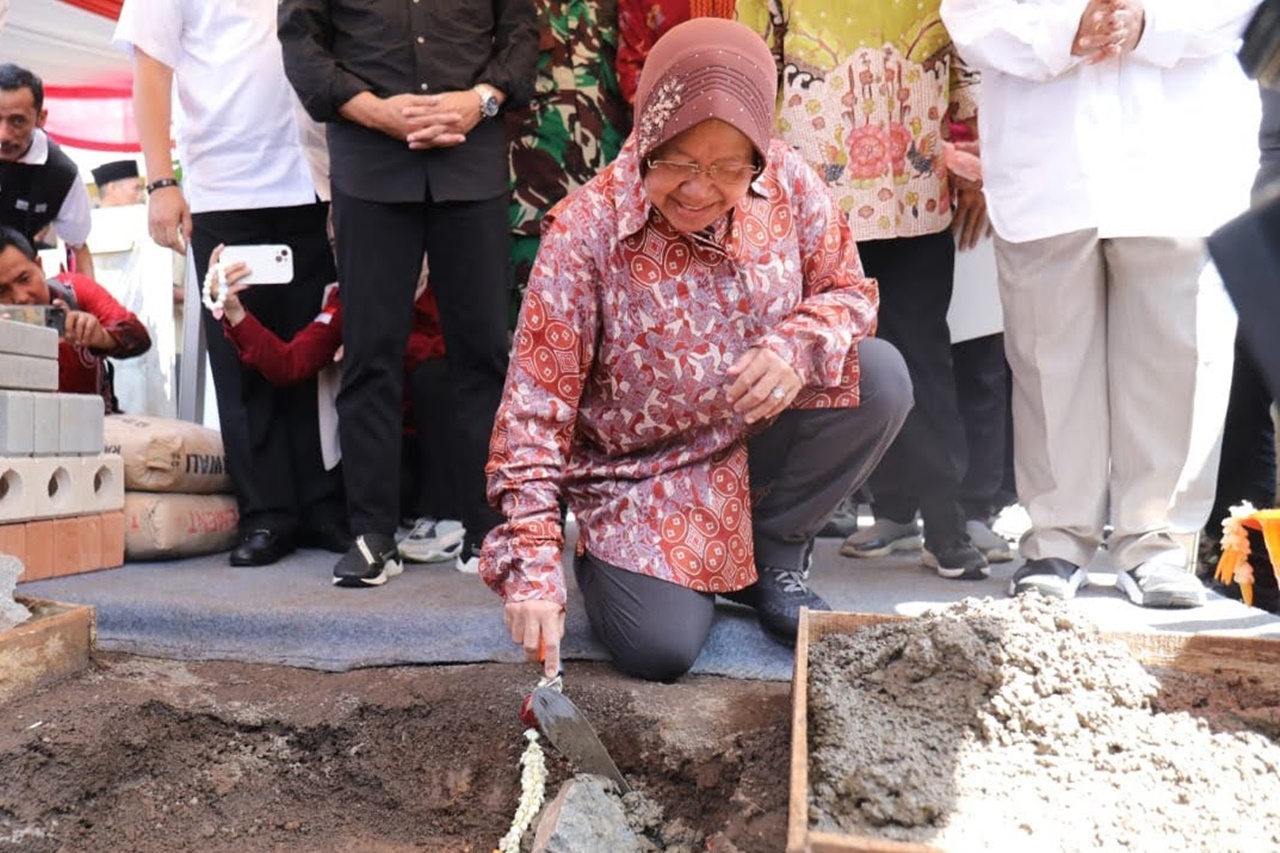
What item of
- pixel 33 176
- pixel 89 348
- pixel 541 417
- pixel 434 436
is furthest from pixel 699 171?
pixel 33 176

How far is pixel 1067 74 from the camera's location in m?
2.34

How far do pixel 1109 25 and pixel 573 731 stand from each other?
1737mm

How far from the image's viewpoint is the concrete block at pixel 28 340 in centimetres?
250

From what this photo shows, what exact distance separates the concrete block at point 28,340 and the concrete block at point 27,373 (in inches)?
0.5

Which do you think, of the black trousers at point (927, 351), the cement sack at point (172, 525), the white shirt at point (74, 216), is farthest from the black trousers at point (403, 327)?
the white shirt at point (74, 216)

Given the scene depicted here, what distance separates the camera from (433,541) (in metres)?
2.96

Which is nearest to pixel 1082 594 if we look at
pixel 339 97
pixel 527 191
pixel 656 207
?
pixel 656 207

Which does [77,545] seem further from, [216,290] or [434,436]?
[434,436]

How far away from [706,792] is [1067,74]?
166cm

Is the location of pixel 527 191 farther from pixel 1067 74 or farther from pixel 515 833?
pixel 515 833

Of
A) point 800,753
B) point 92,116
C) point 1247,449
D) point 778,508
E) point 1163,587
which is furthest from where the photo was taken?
point 92,116

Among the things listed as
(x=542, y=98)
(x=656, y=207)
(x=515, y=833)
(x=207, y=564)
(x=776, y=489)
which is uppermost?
(x=542, y=98)

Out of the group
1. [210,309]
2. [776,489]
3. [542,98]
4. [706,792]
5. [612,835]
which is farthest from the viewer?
[542,98]

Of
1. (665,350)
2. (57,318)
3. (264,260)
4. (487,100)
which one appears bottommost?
(665,350)
